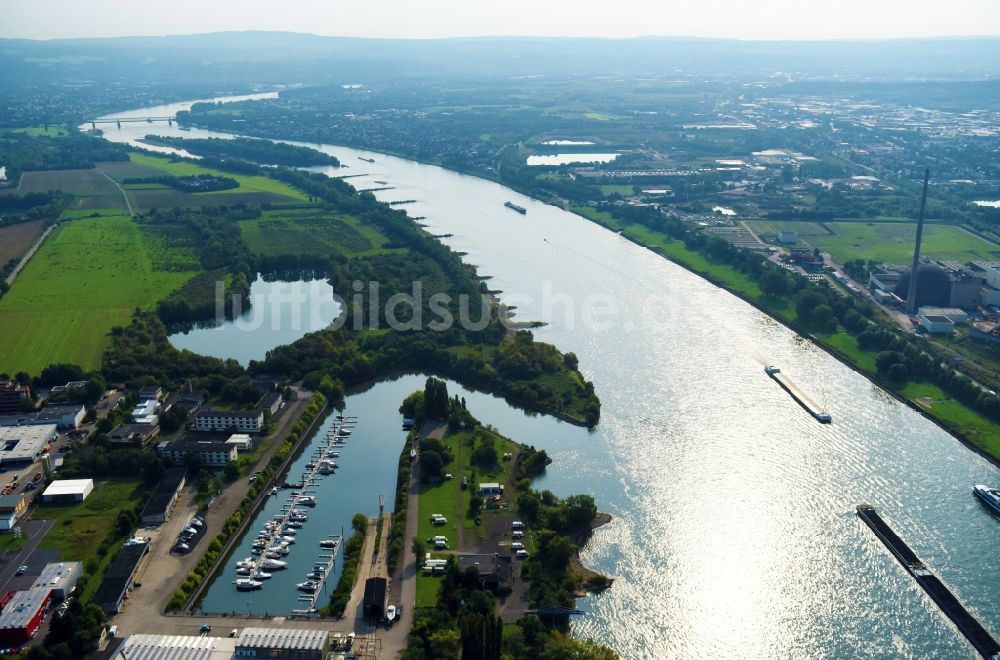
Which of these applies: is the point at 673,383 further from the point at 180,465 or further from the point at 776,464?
the point at 180,465

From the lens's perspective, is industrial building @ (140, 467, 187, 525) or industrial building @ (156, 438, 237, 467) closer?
industrial building @ (140, 467, 187, 525)

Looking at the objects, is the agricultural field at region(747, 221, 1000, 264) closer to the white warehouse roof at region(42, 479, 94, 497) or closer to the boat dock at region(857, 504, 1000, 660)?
the boat dock at region(857, 504, 1000, 660)

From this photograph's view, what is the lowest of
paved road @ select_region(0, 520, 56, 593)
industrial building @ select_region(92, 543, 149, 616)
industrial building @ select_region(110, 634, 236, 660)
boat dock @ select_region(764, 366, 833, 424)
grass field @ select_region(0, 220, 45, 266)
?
boat dock @ select_region(764, 366, 833, 424)

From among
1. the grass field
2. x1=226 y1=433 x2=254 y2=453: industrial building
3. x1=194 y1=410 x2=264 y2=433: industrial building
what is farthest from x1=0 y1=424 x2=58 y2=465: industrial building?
the grass field

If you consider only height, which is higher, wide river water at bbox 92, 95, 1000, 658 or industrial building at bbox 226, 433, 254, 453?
industrial building at bbox 226, 433, 254, 453

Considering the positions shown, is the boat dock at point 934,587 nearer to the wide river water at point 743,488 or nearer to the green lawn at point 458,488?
the wide river water at point 743,488

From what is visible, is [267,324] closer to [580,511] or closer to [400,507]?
[400,507]
